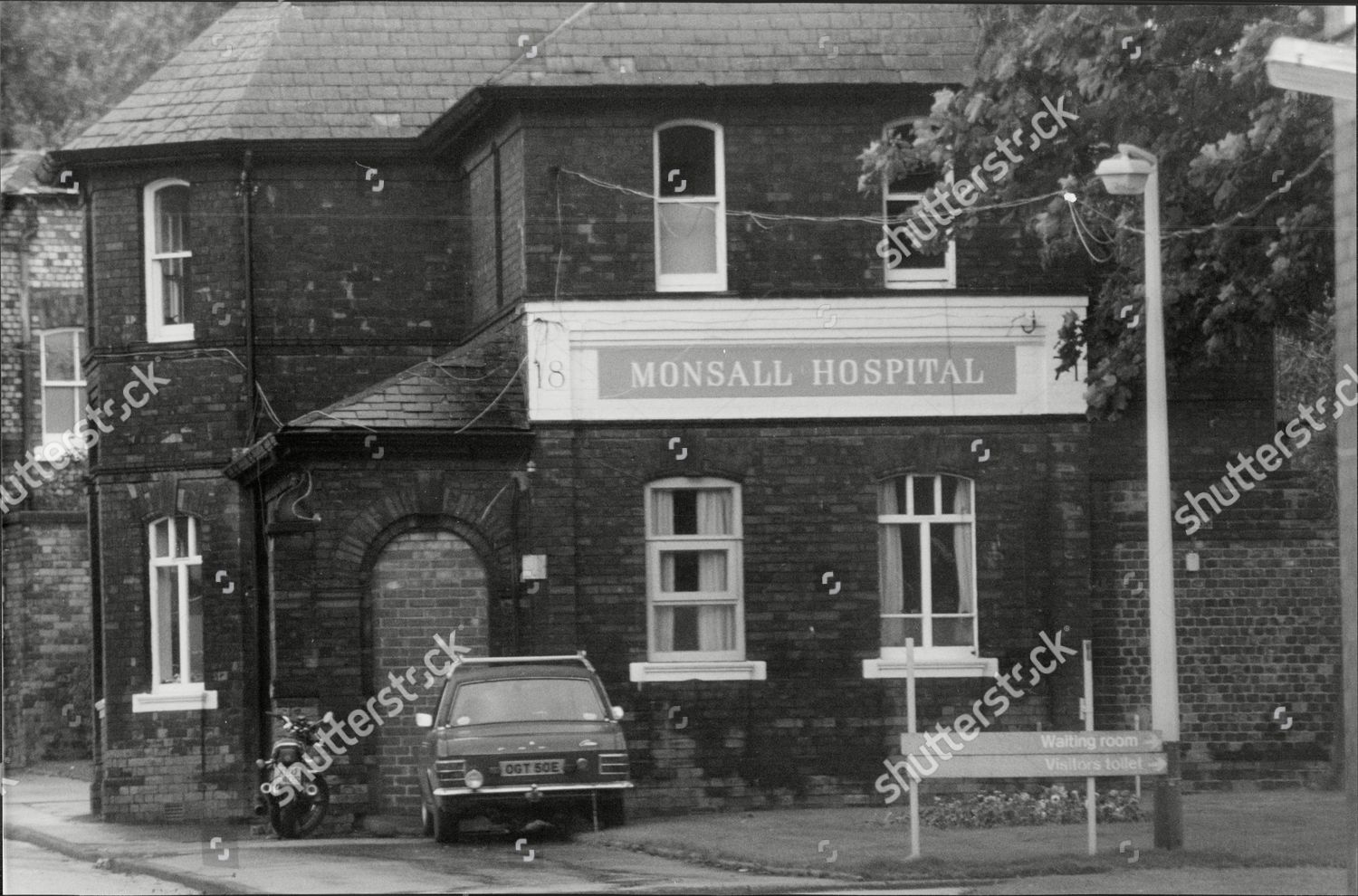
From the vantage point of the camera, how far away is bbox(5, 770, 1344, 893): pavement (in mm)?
14766

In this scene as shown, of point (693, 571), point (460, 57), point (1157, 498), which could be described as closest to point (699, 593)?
point (693, 571)

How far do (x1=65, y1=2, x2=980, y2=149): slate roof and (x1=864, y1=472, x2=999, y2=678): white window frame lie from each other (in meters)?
4.15

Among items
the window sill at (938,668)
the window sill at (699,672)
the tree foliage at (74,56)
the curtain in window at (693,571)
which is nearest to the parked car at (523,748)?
the window sill at (699,672)

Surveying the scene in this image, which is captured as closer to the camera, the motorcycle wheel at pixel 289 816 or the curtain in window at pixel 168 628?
the motorcycle wheel at pixel 289 816

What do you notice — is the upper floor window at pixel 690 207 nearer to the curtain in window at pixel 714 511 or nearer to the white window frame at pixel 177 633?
the curtain in window at pixel 714 511

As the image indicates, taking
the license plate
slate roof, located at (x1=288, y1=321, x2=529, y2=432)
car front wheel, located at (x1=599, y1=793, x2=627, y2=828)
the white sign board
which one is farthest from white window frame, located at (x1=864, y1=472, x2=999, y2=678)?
the license plate

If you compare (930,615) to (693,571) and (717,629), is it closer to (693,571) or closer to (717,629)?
(717,629)

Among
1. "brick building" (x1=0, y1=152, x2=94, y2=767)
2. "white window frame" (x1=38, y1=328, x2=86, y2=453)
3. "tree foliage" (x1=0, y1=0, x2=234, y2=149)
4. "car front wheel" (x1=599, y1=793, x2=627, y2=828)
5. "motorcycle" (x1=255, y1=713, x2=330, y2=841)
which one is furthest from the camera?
"white window frame" (x1=38, y1=328, x2=86, y2=453)

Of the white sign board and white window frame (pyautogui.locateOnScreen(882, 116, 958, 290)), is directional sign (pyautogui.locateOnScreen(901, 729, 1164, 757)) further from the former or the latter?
white window frame (pyautogui.locateOnScreen(882, 116, 958, 290))

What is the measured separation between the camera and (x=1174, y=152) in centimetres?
1808

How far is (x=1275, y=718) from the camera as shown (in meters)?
22.2

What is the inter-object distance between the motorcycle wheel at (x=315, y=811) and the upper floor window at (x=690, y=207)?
5914 mm

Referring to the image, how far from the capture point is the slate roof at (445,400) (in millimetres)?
21672

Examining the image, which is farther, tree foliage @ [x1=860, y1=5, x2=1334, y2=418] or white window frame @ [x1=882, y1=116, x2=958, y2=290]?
white window frame @ [x1=882, y1=116, x2=958, y2=290]
